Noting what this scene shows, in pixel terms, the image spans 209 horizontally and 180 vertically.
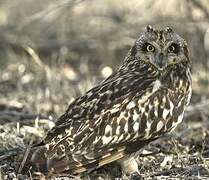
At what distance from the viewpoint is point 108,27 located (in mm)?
13117

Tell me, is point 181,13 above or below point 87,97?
above

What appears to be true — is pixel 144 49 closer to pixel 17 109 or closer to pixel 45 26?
pixel 17 109

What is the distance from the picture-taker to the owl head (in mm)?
7094

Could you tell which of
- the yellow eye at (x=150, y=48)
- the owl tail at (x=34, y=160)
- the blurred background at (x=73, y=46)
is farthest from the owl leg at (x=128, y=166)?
the blurred background at (x=73, y=46)

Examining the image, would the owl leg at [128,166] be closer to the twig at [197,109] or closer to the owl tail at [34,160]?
the owl tail at [34,160]

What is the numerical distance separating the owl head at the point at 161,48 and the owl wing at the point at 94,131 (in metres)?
0.28

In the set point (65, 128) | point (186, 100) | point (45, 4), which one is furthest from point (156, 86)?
point (45, 4)

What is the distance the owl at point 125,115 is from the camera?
650 cm

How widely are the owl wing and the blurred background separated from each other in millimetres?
1945

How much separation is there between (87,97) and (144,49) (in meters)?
0.75

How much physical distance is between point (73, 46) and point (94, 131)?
6.45 metres

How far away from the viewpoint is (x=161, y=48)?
7.09 metres

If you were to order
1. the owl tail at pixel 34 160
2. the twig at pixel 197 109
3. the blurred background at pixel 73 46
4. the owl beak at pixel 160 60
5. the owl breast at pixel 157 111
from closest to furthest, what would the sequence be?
1. the owl tail at pixel 34 160
2. the owl breast at pixel 157 111
3. the owl beak at pixel 160 60
4. the twig at pixel 197 109
5. the blurred background at pixel 73 46

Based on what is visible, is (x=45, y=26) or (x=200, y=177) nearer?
(x=200, y=177)
